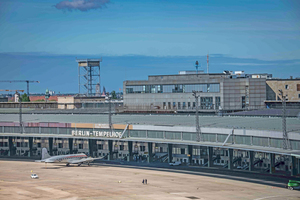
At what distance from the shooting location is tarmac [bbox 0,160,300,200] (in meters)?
71.1

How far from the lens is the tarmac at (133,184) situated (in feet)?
233

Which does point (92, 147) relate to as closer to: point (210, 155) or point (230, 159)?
point (210, 155)

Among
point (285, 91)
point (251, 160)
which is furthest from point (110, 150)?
point (285, 91)

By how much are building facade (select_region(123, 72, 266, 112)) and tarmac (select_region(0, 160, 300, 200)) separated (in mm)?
62921

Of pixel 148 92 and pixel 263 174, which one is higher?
pixel 148 92

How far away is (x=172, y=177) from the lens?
8988 centimetres

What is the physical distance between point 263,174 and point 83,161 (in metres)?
44.4

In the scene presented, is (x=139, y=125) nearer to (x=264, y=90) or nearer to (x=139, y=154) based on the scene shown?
(x=139, y=154)

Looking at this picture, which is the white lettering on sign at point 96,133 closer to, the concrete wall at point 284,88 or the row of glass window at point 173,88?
the row of glass window at point 173,88

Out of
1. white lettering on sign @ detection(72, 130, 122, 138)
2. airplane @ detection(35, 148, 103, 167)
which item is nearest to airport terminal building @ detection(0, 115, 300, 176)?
white lettering on sign @ detection(72, 130, 122, 138)

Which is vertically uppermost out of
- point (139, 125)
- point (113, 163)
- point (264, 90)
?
point (264, 90)

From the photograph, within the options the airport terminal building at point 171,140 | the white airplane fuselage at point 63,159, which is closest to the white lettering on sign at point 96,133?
the airport terminal building at point 171,140

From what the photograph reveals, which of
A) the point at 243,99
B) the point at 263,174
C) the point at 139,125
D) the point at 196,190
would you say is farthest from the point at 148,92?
the point at 196,190

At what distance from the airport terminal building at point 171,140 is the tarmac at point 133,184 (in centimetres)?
628
